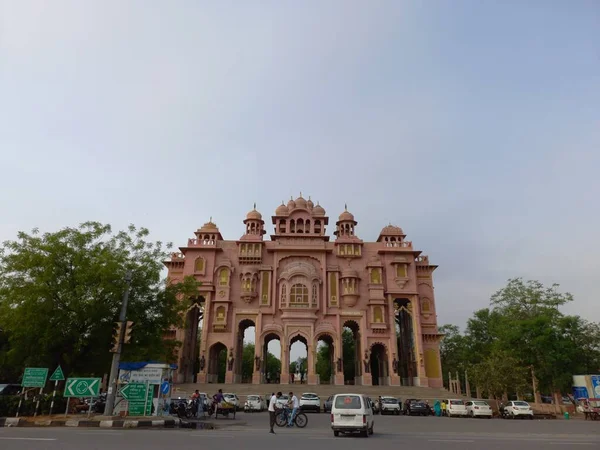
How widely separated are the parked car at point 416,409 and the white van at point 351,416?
15077 mm

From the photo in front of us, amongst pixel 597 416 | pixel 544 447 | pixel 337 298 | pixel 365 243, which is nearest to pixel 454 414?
pixel 597 416

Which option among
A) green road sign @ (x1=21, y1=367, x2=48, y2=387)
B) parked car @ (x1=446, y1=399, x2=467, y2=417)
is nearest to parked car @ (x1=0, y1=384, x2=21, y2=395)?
green road sign @ (x1=21, y1=367, x2=48, y2=387)

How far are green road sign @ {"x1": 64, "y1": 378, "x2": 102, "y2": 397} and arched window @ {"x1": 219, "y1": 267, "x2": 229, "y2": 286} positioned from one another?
1099 inches

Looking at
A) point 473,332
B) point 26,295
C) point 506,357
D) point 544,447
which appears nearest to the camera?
point 544,447

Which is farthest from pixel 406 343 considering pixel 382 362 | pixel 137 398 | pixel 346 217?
pixel 137 398

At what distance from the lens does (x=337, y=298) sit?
149ft

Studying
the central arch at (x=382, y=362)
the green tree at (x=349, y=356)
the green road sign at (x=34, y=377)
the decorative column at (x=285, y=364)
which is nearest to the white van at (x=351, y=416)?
the green road sign at (x=34, y=377)

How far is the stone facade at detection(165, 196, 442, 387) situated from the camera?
142 feet

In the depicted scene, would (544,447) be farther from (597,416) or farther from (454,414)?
(597,416)

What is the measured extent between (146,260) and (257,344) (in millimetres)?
21233

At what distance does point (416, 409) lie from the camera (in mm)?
27297

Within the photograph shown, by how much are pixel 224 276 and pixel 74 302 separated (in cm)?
2535

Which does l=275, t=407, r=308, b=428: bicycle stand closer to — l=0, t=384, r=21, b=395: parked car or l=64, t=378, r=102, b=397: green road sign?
l=64, t=378, r=102, b=397: green road sign

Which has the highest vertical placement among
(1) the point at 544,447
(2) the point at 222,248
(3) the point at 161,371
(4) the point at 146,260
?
(2) the point at 222,248
